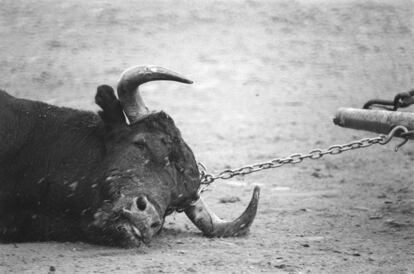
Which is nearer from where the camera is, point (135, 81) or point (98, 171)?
point (98, 171)

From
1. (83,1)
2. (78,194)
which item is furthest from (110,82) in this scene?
(78,194)

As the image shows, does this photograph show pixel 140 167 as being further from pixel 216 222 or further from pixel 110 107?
pixel 216 222

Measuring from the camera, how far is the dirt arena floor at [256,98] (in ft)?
17.3

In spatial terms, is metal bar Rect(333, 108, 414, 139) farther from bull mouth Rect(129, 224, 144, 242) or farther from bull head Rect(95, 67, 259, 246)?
bull mouth Rect(129, 224, 144, 242)

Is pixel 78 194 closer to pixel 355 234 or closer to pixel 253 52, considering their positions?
pixel 355 234

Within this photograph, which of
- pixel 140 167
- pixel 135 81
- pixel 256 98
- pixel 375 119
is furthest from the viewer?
pixel 256 98

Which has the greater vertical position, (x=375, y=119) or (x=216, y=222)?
(x=375, y=119)

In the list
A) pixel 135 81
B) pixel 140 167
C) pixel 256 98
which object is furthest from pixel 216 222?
pixel 256 98

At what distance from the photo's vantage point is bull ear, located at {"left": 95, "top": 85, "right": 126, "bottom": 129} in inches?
213

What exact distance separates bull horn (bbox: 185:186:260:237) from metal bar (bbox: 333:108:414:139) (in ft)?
3.76

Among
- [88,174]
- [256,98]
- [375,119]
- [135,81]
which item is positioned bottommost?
[256,98]

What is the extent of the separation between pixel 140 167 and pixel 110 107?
462mm

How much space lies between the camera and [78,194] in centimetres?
520

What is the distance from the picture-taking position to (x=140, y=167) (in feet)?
17.0
